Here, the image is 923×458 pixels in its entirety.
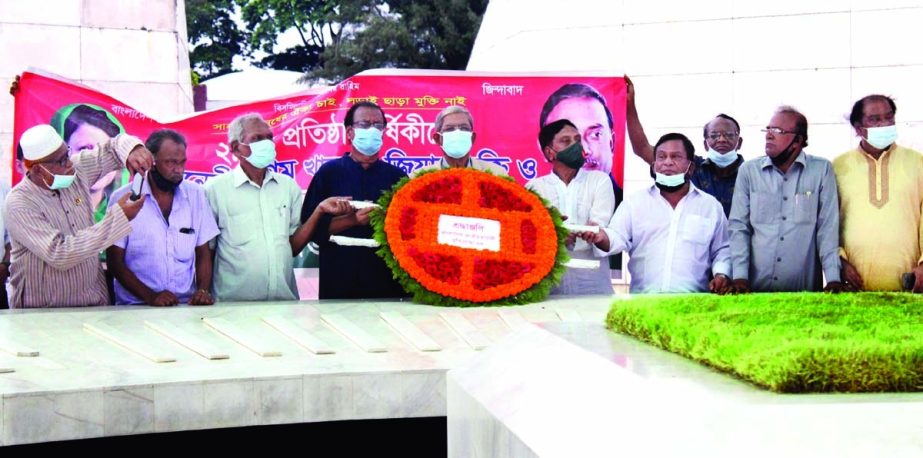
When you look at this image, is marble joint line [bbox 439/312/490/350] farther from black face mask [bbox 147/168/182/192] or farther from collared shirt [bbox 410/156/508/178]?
black face mask [bbox 147/168/182/192]

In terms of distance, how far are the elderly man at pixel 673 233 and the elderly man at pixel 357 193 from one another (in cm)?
144

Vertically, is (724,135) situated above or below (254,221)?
above

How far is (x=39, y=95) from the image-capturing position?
7848mm

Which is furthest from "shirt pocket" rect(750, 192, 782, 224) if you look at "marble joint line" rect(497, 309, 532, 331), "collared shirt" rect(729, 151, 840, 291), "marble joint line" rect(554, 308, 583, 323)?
"marble joint line" rect(497, 309, 532, 331)

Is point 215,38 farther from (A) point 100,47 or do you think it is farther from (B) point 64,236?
(B) point 64,236

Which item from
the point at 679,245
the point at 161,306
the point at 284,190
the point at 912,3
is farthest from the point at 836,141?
the point at 161,306

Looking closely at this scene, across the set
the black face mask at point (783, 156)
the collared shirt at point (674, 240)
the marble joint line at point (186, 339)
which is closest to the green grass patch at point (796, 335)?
the marble joint line at point (186, 339)

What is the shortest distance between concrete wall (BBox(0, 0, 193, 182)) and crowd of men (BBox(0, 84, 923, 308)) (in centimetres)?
361

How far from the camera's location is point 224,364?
5508mm

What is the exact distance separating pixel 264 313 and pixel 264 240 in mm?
688

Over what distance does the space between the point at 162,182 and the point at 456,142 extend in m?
1.96

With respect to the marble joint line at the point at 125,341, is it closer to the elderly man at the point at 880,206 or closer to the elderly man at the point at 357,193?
the elderly man at the point at 357,193

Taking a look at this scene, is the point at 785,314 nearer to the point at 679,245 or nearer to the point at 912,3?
the point at 679,245

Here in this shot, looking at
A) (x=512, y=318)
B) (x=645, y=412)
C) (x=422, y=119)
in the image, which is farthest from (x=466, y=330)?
(x=645, y=412)
